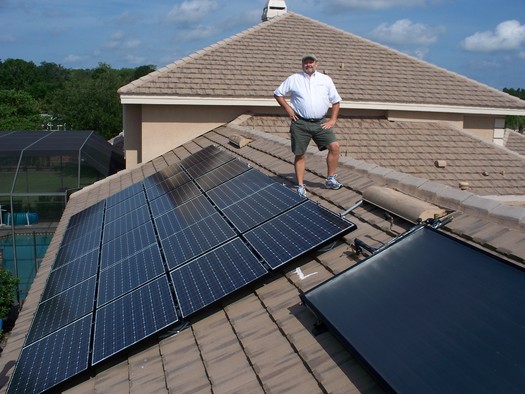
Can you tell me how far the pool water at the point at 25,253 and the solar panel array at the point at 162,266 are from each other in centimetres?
821

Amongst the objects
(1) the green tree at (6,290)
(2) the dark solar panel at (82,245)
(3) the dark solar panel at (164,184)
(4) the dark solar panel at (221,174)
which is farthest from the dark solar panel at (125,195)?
(1) the green tree at (6,290)

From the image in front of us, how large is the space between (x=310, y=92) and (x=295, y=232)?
89.1 inches

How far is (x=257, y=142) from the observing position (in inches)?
432

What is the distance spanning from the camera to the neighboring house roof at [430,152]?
528 inches

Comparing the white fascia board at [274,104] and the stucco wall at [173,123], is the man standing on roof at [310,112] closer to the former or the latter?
the white fascia board at [274,104]

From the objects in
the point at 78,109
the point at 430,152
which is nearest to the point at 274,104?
the point at 430,152

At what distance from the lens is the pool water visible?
51.2ft

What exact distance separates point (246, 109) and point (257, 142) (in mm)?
4381

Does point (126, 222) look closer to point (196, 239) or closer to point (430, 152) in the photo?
point (196, 239)

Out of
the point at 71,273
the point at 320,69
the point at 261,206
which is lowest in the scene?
the point at 71,273

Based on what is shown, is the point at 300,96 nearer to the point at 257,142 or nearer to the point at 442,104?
the point at 257,142

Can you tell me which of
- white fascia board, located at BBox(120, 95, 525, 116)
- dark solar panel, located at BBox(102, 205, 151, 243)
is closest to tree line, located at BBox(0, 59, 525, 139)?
white fascia board, located at BBox(120, 95, 525, 116)

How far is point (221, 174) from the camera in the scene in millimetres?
8422

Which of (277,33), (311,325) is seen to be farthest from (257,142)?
(277,33)
